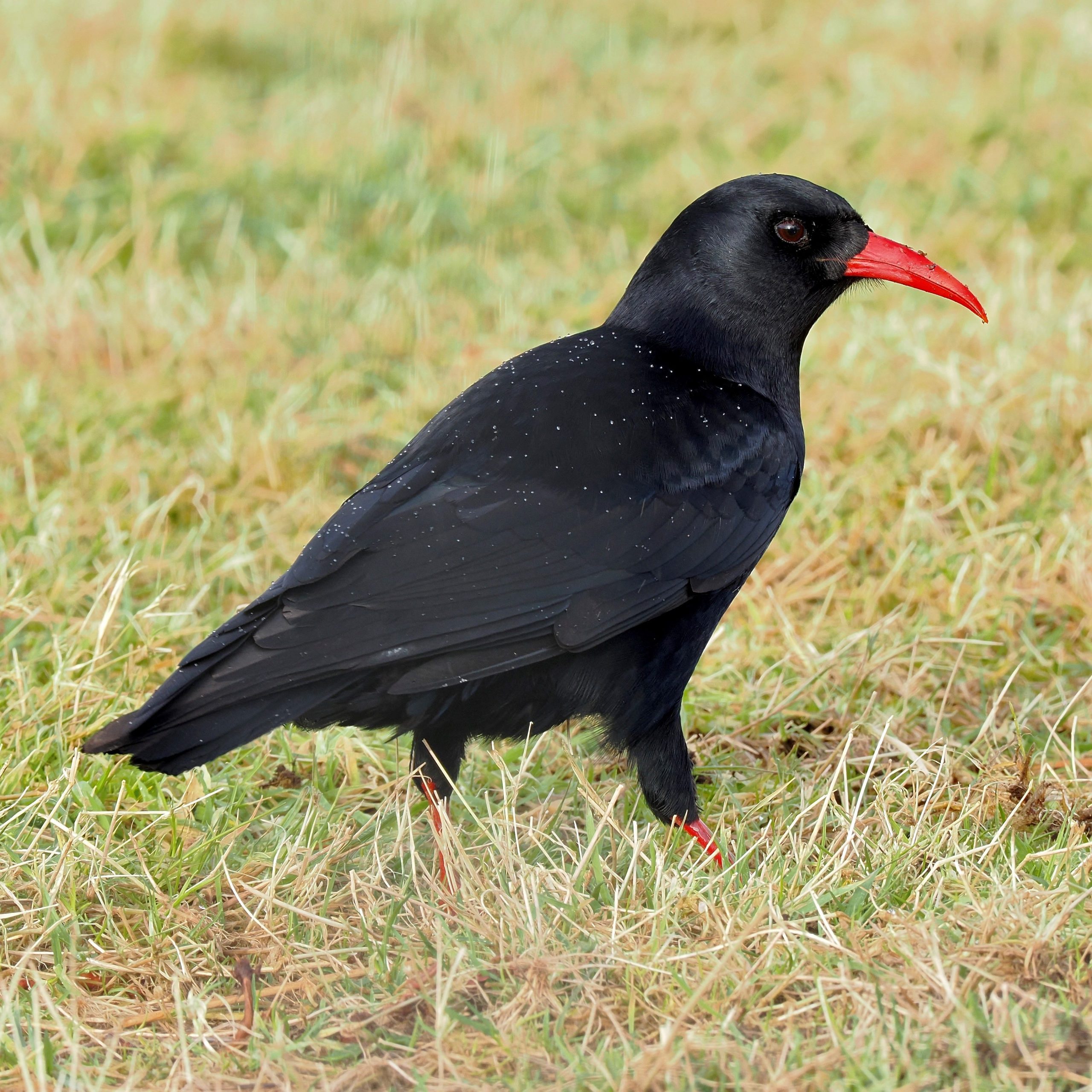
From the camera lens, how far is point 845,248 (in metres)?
3.72

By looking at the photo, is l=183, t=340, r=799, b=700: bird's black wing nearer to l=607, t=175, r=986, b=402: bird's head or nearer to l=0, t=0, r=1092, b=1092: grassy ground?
l=607, t=175, r=986, b=402: bird's head

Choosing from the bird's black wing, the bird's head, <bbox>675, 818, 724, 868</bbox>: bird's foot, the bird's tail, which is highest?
the bird's head

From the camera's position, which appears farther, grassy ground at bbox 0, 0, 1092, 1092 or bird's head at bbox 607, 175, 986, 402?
bird's head at bbox 607, 175, 986, 402

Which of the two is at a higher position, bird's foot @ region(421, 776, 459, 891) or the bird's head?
the bird's head

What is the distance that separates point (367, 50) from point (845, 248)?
5.43 metres

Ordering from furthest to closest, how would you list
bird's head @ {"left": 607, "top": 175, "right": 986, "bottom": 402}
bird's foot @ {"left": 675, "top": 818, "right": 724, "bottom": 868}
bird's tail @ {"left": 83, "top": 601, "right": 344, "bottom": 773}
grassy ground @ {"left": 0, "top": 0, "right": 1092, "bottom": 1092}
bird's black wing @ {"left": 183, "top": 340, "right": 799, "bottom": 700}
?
1. bird's head @ {"left": 607, "top": 175, "right": 986, "bottom": 402}
2. bird's foot @ {"left": 675, "top": 818, "right": 724, "bottom": 868}
3. bird's black wing @ {"left": 183, "top": 340, "right": 799, "bottom": 700}
4. bird's tail @ {"left": 83, "top": 601, "right": 344, "bottom": 773}
5. grassy ground @ {"left": 0, "top": 0, "right": 1092, "bottom": 1092}

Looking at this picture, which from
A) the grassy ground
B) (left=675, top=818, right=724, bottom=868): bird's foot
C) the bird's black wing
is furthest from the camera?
(left=675, top=818, right=724, bottom=868): bird's foot

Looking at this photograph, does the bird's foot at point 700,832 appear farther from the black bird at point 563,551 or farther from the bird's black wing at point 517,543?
the bird's black wing at point 517,543

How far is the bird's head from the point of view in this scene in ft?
11.9

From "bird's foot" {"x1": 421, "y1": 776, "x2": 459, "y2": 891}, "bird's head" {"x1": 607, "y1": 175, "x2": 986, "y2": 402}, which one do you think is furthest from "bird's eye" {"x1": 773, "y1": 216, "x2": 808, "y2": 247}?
"bird's foot" {"x1": 421, "y1": 776, "x2": 459, "y2": 891}

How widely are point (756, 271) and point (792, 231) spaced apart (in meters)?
0.15

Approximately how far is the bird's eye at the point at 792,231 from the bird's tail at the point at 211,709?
63.6 inches

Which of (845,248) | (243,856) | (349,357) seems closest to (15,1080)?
(243,856)

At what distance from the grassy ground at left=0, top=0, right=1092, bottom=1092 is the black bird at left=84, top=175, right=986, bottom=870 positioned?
0.85 ft
